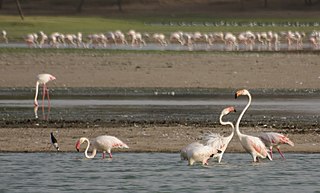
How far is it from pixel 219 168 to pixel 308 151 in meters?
1.81

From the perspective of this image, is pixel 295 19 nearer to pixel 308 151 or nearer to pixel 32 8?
pixel 32 8

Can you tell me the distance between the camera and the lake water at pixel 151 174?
13938 millimetres

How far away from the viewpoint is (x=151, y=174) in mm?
14898

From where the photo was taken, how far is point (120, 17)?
9138 cm

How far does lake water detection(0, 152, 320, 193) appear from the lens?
45.7ft

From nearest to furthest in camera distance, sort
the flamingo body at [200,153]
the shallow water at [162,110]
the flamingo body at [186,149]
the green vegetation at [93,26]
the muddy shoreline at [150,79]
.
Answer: the flamingo body at [200,153]
the flamingo body at [186,149]
the muddy shoreline at [150,79]
the shallow water at [162,110]
the green vegetation at [93,26]

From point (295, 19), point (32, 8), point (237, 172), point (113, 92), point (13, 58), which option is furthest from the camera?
point (32, 8)

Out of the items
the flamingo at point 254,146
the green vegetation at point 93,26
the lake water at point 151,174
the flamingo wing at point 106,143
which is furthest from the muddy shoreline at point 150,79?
the green vegetation at point 93,26

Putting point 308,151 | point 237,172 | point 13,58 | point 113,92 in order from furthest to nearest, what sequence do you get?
1. point 13,58
2. point 113,92
3. point 308,151
4. point 237,172

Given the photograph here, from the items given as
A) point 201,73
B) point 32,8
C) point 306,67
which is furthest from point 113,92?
point 32,8

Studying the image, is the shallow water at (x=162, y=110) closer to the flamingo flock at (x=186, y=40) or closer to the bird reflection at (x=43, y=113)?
the bird reflection at (x=43, y=113)

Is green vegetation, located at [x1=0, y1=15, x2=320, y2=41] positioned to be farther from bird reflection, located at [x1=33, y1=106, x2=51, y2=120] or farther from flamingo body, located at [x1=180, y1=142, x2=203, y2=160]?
flamingo body, located at [x1=180, y1=142, x2=203, y2=160]

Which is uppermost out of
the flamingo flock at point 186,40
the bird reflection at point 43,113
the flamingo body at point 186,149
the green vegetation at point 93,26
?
the green vegetation at point 93,26

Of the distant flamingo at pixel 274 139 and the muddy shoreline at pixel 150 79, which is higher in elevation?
the muddy shoreline at pixel 150 79
